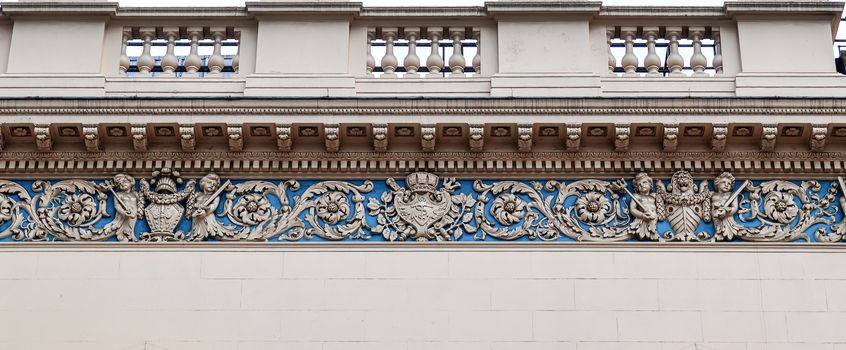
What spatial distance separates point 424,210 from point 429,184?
28cm

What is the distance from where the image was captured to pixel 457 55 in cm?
1386

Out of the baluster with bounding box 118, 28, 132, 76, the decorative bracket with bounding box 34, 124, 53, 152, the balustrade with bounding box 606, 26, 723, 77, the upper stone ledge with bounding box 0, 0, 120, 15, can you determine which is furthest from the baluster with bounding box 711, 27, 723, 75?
the decorative bracket with bounding box 34, 124, 53, 152

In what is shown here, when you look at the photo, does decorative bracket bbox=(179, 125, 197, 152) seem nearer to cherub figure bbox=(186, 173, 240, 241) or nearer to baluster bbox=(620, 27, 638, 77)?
cherub figure bbox=(186, 173, 240, 241)

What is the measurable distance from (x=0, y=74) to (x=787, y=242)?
7.76 m

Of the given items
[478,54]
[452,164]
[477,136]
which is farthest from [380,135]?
[478,54]

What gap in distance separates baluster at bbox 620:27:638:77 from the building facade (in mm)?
112

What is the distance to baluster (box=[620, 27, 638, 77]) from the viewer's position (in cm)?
1382

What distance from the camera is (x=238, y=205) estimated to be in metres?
13.1

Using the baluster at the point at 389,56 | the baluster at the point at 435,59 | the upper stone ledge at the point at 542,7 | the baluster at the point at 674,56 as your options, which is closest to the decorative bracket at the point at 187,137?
the baluster at the point at 389,56

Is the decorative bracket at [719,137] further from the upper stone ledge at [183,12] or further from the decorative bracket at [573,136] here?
the upper stone ledge at [183,12]

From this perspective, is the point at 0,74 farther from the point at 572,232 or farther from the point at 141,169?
the point at 572,232
